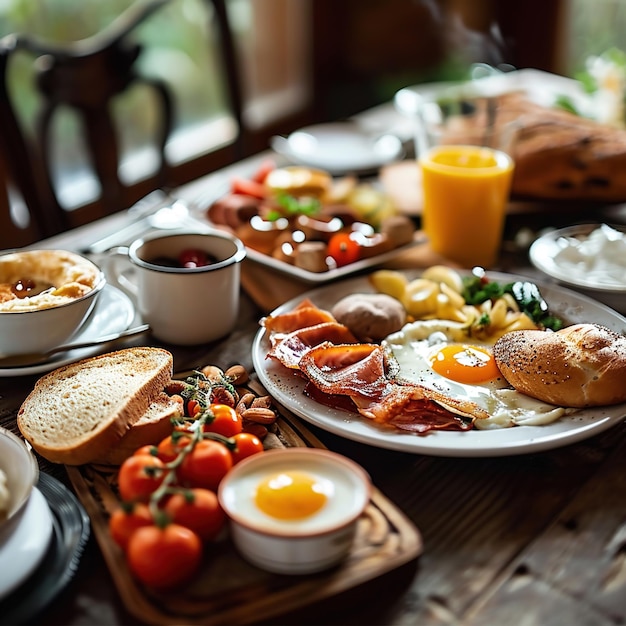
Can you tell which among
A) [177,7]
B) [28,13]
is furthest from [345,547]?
[177,7]

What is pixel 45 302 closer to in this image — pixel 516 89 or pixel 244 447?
pixel 244 447

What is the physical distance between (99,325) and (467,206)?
3.28 feet

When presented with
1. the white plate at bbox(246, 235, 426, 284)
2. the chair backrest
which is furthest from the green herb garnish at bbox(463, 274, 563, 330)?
the chair backrest

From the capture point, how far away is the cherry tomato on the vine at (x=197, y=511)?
107 cm

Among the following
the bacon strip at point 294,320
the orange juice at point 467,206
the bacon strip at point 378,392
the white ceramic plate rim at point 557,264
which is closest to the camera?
the bacon strip at point 378,392

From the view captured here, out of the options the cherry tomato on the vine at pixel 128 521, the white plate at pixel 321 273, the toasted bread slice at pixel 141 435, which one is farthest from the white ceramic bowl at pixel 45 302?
the cherry tomato on the vine at pixel 128 521

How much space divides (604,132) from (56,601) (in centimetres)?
202

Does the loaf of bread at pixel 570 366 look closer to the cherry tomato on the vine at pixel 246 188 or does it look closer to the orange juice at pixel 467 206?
the orange juice at pixel 467 206

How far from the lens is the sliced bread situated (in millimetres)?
1259

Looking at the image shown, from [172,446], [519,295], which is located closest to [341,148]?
[519,295]

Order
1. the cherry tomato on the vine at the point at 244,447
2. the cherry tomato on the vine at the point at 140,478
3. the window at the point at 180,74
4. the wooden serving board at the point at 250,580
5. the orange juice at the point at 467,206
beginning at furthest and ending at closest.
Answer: the window at the point at 180,74 → the orange juice at the point at 467,206 → the cherry tomato on the vine at the point at 244,447 → the cherry tomato on the vine at the point at 140,478 → the wooden serving board at the point at 250,580

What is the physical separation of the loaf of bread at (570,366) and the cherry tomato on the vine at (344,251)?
55 cm

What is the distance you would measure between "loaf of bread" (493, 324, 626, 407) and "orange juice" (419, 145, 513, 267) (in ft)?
2.11

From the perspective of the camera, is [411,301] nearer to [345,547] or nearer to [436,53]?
[345,547]
